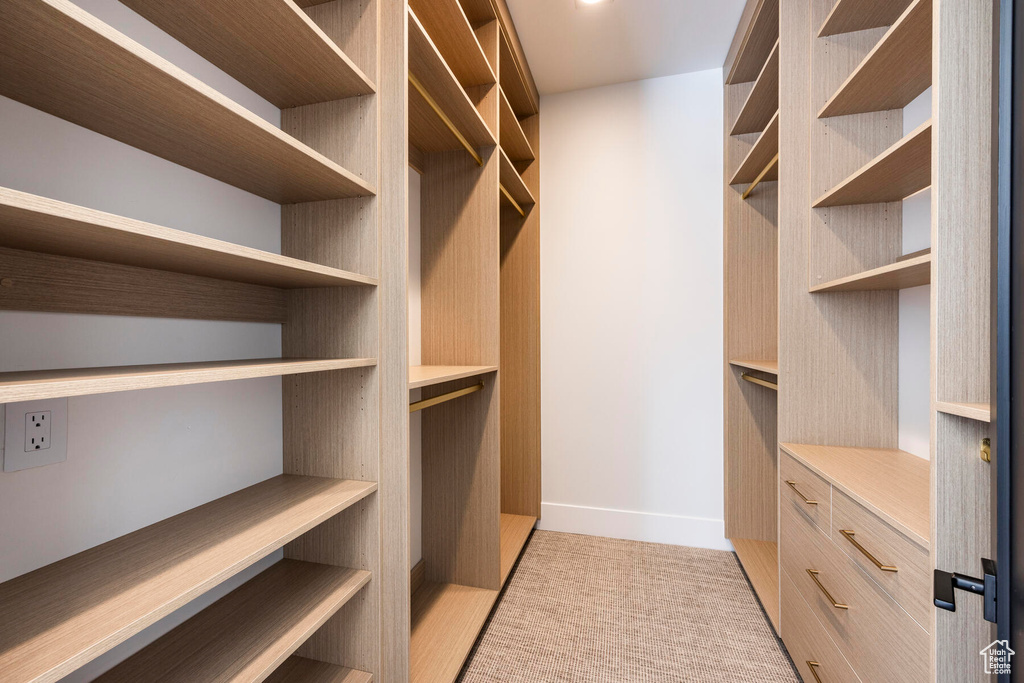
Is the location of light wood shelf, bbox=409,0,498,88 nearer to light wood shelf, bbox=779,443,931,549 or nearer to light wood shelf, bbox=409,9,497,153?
light wood shelf, bbox=409,9,497,153

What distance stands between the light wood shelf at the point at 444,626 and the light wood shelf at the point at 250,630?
20.7 inches

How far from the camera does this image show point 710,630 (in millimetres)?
1775

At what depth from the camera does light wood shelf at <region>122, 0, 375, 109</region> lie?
0.88m

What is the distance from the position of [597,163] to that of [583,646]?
2.50 metres

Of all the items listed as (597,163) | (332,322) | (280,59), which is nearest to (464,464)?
(332,322)

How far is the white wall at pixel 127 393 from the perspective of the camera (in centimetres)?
75

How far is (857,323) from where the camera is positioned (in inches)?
60.7

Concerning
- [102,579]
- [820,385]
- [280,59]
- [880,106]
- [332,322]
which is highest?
[880,106]

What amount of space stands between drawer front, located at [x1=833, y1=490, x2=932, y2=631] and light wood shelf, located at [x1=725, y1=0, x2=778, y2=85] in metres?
1.92

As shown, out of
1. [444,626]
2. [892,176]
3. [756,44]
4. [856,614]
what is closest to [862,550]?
[856,614]

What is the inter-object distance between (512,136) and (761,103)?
1.24m

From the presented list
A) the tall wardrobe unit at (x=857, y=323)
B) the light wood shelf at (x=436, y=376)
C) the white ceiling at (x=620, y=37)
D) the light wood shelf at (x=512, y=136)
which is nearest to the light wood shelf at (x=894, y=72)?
the tall wardrobe unit at (x=857, y=323)

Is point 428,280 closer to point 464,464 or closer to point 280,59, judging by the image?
point 464,464

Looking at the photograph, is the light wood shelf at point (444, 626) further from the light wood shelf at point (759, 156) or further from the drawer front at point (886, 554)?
the light wood shelf at point (759, 156)
